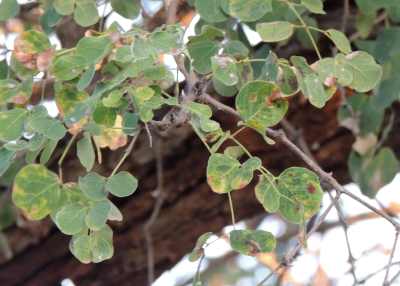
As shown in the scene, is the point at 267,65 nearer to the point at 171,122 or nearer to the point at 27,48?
the point at 171,122

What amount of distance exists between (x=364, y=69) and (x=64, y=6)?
30 cm

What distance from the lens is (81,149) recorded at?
2.87 ft

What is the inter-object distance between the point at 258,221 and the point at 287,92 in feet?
4.24

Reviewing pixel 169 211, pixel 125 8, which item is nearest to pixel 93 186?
pixel 125 8

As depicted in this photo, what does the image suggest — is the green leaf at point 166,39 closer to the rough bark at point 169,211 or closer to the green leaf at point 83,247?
the green leaf at point 83,247

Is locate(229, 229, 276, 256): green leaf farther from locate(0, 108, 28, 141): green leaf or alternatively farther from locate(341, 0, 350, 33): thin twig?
locate(341, 0, 350, 33): thin twig

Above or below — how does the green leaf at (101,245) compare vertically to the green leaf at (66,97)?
below

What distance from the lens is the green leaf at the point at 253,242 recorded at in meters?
0.81

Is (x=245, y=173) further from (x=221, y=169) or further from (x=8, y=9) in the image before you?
(x=8, y=9)

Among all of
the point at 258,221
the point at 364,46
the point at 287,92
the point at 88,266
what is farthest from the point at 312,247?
the point at 287,92

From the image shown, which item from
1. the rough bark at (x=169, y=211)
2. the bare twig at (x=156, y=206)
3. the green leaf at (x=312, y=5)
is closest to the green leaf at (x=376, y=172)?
the rough bark at (x=169, y=211)

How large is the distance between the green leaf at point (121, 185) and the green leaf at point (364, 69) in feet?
0.71

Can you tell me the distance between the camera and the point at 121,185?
2.66 ft

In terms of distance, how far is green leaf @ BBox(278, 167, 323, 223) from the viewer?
0.81 metres
